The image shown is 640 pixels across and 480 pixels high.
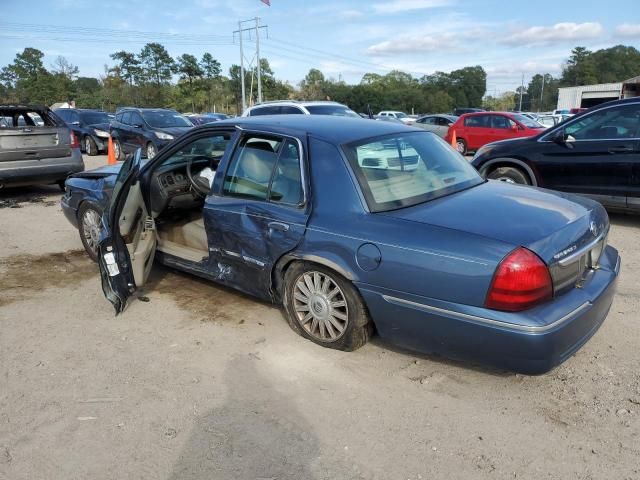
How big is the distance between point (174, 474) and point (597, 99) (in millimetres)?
64297

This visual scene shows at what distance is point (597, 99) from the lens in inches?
2199

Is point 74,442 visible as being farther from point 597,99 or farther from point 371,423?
point 597,99

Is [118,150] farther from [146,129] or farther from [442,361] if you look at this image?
[442,361]

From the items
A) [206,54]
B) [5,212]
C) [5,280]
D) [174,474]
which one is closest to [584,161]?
[174,474]

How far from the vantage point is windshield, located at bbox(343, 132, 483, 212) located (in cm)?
323

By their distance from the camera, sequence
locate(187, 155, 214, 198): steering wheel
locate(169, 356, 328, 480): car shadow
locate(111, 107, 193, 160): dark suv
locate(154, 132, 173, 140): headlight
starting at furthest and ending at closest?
locate(111, 107, 193, 160): dark suv, locate(154, 132, 173, 140): headlight, locate(187, 155, 214, 198): steering wheel, locate(169, 356, 328, 480): car shadow

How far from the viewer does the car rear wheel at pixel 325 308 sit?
10.6 ft

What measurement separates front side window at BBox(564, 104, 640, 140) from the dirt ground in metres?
3.03

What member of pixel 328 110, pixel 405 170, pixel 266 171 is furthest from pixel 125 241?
pixel 328 110

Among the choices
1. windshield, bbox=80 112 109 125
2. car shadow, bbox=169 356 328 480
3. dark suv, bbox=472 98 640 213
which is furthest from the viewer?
windshield, bbox=80 112 109 125

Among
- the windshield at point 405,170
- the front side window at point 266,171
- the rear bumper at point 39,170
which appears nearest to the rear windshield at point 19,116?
the rear bumper at point 39,170

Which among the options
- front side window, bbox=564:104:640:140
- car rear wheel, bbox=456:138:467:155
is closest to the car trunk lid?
front side window, bbox=564:104:640:140

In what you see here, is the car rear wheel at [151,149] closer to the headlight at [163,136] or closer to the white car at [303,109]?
the headlight at [163,136]

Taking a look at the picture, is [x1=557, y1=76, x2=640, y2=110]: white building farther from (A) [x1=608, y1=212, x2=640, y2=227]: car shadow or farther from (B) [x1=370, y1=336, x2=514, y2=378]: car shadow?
(B) [x1=370, y1=336, x2=514, y2=378]: car shadow
